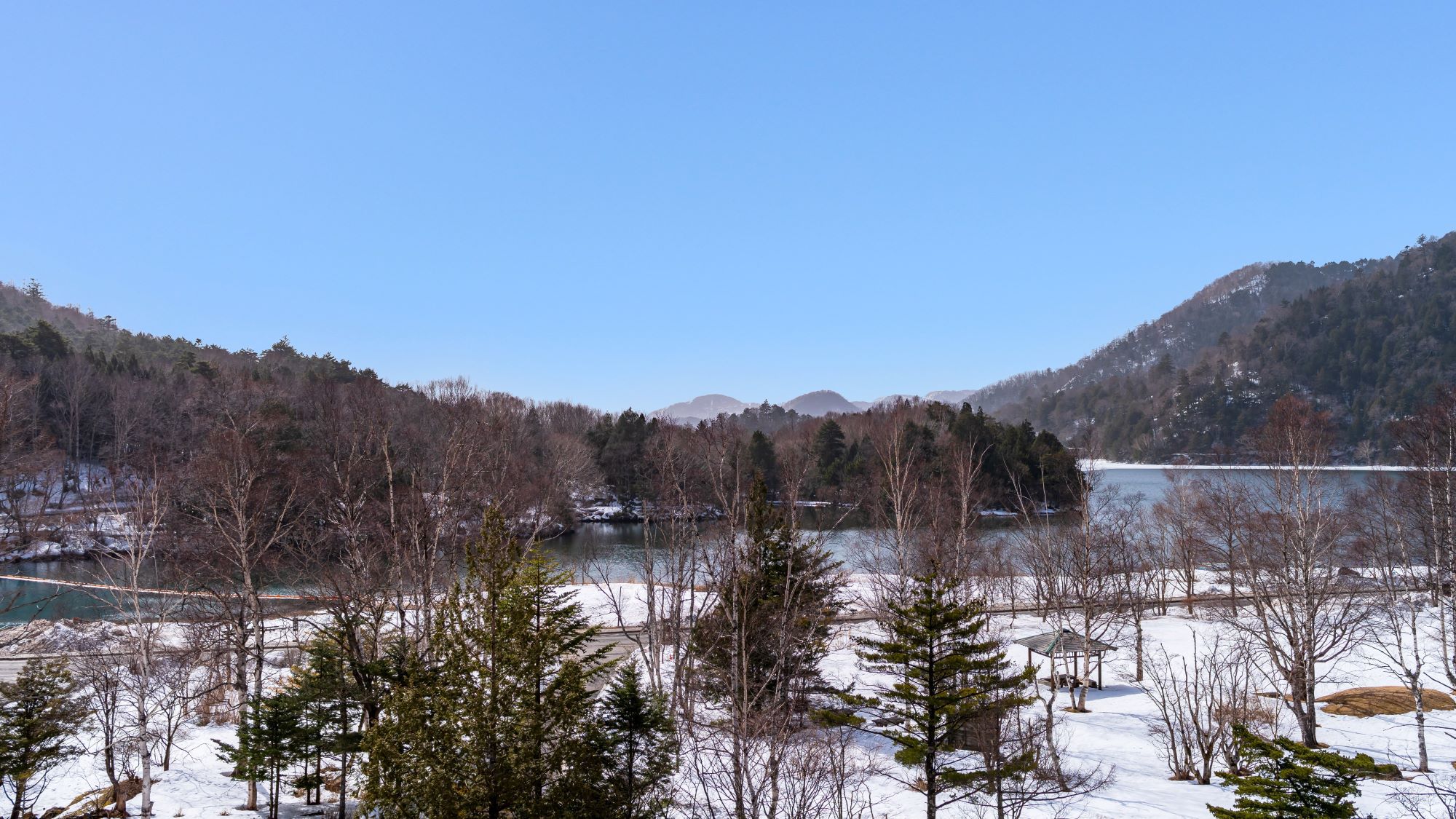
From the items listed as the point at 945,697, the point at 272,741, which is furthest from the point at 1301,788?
the point at 272,741

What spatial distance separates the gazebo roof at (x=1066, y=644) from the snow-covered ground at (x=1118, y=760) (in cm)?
180

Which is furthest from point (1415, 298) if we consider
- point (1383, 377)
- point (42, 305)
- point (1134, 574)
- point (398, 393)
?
point (42, 305)

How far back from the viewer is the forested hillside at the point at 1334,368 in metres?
140

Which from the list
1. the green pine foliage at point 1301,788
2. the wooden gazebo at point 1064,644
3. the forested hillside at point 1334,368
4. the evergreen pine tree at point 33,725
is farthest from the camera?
the forested hillside at point 1334,368

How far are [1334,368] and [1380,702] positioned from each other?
159642 millimetres

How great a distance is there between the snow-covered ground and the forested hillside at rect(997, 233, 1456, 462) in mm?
121715

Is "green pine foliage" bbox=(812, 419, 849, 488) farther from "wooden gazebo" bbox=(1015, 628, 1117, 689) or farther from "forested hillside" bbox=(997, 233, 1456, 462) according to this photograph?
"forested hillside" bbox=(997, 233, 1456, 462)

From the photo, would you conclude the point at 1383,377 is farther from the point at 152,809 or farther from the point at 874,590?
the point at 152,809

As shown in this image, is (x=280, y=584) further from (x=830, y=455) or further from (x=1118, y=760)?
(x=830, y=455)

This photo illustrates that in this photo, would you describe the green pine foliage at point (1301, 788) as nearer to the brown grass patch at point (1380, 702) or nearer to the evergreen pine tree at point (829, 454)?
the brown grass patch at point (1380, 702)

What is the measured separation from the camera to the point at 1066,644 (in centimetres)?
2562

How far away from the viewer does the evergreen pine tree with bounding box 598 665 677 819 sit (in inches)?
516

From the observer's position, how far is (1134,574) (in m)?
43.5

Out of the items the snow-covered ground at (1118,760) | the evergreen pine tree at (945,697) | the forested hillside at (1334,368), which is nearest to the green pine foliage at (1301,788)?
the snow-covered ground at (1118,760)
